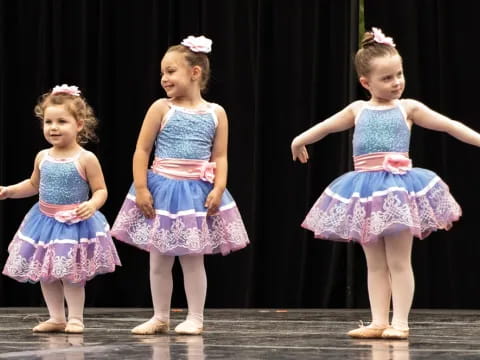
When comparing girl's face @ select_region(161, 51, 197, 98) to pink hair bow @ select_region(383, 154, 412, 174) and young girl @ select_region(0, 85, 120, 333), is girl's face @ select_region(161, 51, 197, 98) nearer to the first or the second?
young girl @ select_region(0, 85, 120, 333)

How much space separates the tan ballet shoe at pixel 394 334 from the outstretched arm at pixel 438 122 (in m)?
0.71

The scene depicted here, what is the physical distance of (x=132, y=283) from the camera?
6.53 m

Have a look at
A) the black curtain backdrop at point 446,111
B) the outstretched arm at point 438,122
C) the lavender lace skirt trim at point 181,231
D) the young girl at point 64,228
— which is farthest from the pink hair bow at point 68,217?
the black curtain backdrop at point 446,111

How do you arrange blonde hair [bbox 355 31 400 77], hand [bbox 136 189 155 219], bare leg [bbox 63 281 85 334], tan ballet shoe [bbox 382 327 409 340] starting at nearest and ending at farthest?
tan ballet shoe [bbox 382 327 409 340]
blonde hair [bbox 355 31 400 77]
hand [bbox 136 189 155 219]
bare leg [bbox 63 281 85 334]

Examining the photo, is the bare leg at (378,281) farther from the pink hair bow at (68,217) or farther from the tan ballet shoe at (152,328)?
the pink hair bow at (68,217)

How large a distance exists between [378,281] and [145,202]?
2.93ft

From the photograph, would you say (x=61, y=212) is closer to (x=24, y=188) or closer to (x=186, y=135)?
(x=24, y=188)

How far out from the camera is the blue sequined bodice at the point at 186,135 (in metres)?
4.14

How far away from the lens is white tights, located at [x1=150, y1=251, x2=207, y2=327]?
413 centimetres

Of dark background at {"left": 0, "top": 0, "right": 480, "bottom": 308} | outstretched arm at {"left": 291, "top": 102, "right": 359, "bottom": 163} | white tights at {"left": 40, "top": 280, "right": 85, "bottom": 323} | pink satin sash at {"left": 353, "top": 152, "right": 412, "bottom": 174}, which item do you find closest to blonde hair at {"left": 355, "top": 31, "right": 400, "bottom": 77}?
outstretched arm at {"left": 291, "top": 102, "right": 359, "bottom": 163}

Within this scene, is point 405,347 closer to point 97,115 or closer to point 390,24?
point 390,24

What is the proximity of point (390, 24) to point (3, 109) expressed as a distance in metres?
2.35

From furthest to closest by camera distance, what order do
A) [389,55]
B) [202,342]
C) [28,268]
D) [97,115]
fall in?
[97,115] → [28,268] → [389,55] → [202,342]

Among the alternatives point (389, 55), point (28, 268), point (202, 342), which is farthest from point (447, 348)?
point (28, 268)
